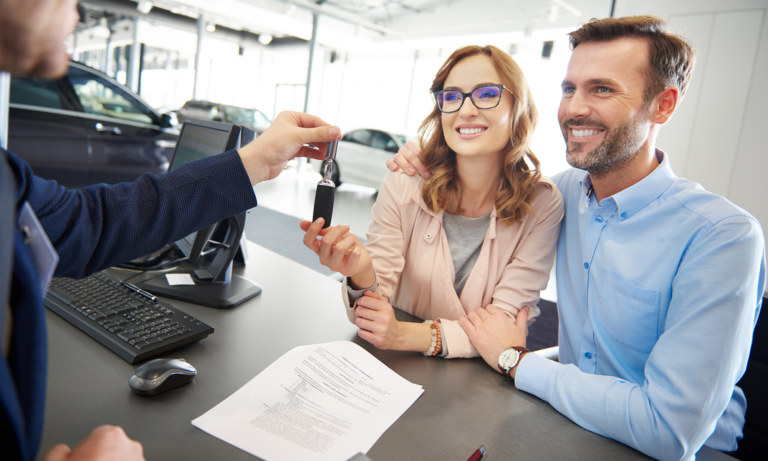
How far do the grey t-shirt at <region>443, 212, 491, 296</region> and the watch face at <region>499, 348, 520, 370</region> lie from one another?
449mm

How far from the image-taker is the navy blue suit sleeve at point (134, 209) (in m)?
0.78

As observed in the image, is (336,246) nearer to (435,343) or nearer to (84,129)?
(435,343)

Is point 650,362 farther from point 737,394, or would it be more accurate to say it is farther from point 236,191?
point 236,191

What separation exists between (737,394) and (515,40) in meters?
8.40

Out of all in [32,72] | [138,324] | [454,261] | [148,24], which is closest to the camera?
[32,72]

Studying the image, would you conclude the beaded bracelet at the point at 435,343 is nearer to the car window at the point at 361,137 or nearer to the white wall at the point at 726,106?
the white wall at the point at 726,106

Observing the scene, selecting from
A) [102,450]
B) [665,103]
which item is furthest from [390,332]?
[665,103]

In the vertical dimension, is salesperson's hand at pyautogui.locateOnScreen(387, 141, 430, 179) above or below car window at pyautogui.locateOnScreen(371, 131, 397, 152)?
below

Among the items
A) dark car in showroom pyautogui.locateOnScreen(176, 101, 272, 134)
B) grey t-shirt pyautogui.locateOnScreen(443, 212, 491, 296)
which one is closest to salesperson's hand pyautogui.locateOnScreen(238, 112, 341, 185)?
grey t-shirt pyautogui.locateOnScreen(443, 212, 491, 296)

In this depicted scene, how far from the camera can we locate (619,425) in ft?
2.84

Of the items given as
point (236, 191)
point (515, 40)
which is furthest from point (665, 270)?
point (515, 40)

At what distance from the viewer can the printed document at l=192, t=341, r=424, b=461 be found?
741 mm

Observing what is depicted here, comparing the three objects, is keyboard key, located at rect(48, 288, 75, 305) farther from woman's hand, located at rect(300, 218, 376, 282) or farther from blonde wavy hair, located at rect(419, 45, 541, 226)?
blonde wavy hair, located at rect(419, 45, 541, 226)

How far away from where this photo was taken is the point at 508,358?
3.51 ft
